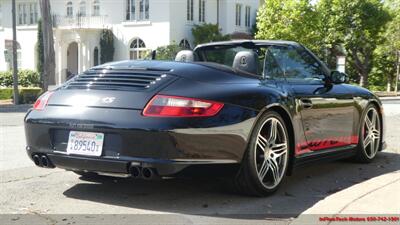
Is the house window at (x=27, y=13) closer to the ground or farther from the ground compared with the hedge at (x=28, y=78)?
farther from the ground

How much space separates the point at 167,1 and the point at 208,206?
32606mm

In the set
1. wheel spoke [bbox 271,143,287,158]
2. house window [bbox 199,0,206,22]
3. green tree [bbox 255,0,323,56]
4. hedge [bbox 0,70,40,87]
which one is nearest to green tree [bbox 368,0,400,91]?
green tree [bbox 255,0,323,56]

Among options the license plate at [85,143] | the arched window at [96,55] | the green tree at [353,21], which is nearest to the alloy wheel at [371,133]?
the license plate at [85,143]

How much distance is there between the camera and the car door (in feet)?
18.5

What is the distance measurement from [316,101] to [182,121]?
1.95 m

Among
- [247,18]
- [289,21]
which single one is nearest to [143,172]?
[289,21]

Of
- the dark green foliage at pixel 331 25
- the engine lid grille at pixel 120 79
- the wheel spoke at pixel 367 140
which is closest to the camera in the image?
the engine lid grille at pixel 120 79

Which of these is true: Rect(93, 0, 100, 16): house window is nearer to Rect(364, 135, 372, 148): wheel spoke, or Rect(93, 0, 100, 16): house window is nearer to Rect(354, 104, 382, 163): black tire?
Rect(354, 104, 382, 163): black tire

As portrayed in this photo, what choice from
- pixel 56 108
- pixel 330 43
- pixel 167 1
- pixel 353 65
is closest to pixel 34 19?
pixel 167 1

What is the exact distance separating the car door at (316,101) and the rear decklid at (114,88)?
1500 mm

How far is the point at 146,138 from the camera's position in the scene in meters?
4.33

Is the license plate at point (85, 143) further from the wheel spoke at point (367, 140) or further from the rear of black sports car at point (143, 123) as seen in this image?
the wheel spoke at point (367, 140)

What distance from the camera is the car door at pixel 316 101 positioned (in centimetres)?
562

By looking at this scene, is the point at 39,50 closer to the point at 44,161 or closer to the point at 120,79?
the point at 44,161
